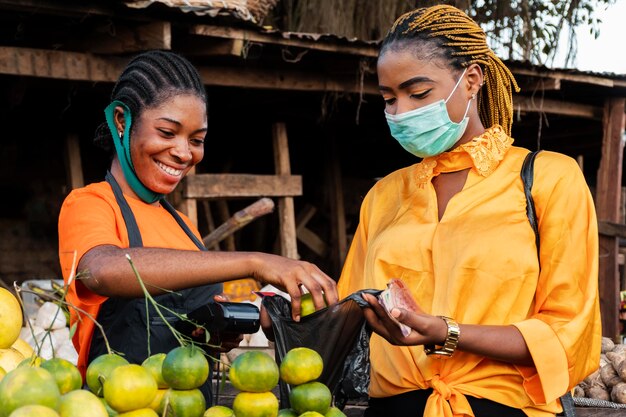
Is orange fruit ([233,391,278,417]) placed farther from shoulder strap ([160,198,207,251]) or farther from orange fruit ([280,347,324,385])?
shoulder strap ([160,198,207,251])

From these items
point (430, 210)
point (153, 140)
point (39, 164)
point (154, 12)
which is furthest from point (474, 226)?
point (39, 164)

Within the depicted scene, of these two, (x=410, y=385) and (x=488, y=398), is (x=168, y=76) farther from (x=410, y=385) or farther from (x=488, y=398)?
(x=488, y=398)

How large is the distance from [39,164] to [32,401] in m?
6.83

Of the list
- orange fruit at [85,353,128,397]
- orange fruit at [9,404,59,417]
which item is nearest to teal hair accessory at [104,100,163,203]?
orange fruit at [85,353,128,397]

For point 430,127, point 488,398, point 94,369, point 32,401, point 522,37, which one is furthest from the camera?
point 522,37

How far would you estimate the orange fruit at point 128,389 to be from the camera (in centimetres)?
152

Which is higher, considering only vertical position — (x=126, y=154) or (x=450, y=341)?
(x=126, y=154)

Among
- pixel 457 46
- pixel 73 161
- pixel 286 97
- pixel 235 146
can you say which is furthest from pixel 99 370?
pixel 235 146

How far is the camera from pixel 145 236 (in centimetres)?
231

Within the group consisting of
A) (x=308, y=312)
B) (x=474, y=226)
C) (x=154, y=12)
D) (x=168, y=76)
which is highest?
(x=154, y=12)

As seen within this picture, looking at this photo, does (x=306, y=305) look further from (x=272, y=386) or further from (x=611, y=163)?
(x=611, y=163)

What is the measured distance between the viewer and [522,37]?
408 inches

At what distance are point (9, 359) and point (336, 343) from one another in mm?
779

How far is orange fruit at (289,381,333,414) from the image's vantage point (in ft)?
5.64
